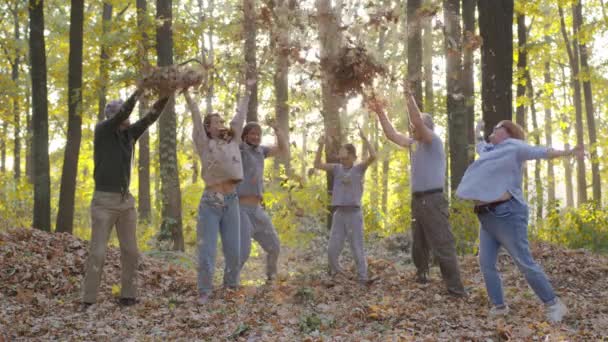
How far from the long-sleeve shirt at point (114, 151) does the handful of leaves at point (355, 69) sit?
7.40 feet

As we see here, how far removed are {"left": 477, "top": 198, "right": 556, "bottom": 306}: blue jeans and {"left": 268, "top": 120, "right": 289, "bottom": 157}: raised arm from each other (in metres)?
3.14

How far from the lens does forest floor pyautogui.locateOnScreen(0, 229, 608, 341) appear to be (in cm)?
614

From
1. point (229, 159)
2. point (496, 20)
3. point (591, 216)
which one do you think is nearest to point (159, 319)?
point (229, 159)

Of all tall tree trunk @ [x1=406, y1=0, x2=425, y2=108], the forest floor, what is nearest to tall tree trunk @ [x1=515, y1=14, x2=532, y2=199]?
tall tree trunk @ [x1=406, y1=0, x2=425, y2=108]

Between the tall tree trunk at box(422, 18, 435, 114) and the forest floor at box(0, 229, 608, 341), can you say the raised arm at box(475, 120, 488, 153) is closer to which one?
the tall tree trunk at box(422, 18, 435, 114)

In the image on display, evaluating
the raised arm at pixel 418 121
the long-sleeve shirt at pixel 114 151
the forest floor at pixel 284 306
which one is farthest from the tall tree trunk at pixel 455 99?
the long-sleeve shirt at pixel 114 151

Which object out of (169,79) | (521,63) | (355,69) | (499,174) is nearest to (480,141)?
(499,174)

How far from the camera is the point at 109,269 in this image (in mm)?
9938

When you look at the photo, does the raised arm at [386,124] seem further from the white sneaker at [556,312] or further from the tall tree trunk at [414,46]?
the tall tree trunk at [414,46]

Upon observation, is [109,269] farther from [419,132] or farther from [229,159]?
[419,132]

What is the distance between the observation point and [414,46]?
49.0 feet

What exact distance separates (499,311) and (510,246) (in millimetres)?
737

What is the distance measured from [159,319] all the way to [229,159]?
6.63 feet

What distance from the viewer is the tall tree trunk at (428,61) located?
1088 cm
